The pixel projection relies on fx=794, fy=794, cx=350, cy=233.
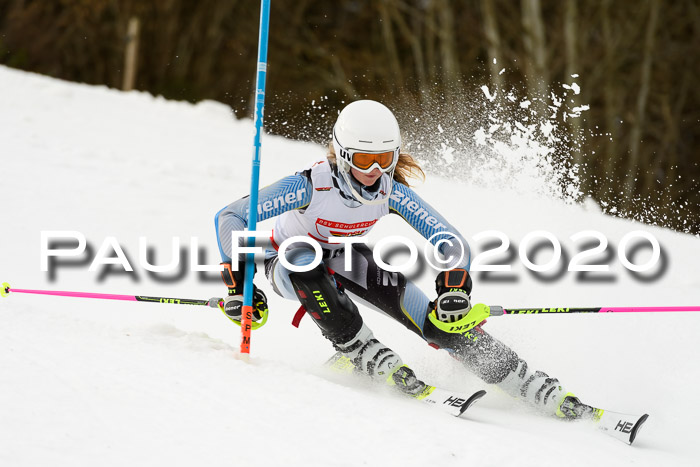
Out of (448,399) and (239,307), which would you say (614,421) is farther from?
(239,307)

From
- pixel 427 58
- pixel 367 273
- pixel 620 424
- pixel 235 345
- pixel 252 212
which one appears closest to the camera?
pixel 620 424

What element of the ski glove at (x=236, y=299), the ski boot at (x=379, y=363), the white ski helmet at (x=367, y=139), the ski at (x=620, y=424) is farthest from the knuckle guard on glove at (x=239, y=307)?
the ski at (x=620, y=424)

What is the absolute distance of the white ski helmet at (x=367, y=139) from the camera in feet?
11.9

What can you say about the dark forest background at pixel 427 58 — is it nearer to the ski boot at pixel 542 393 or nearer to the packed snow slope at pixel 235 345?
the packed snow slope at pixel 235 345

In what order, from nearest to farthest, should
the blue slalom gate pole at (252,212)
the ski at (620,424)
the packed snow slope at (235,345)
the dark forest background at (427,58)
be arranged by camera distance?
the packed snow slope at (235,345) < the ski at (620,424) < the blue slalom gate pole at (252,212) < the dark forest background at (427,58)

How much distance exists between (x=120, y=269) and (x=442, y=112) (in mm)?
3280

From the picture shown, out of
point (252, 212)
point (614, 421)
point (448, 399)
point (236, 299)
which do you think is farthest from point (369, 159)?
point (614, 421)

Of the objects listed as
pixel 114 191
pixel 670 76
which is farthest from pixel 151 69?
pixel 114 191

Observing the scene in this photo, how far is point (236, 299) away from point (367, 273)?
2.34ft

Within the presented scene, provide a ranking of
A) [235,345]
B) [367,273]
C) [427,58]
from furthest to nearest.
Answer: [427,58] < [235,345] < [367,273]

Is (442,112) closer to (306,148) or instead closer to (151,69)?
(306,148)

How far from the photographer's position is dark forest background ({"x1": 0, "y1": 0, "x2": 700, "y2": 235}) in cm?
1705

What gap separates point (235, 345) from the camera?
186 inches

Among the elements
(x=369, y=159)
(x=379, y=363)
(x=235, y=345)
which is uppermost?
(x=369, y=159)
